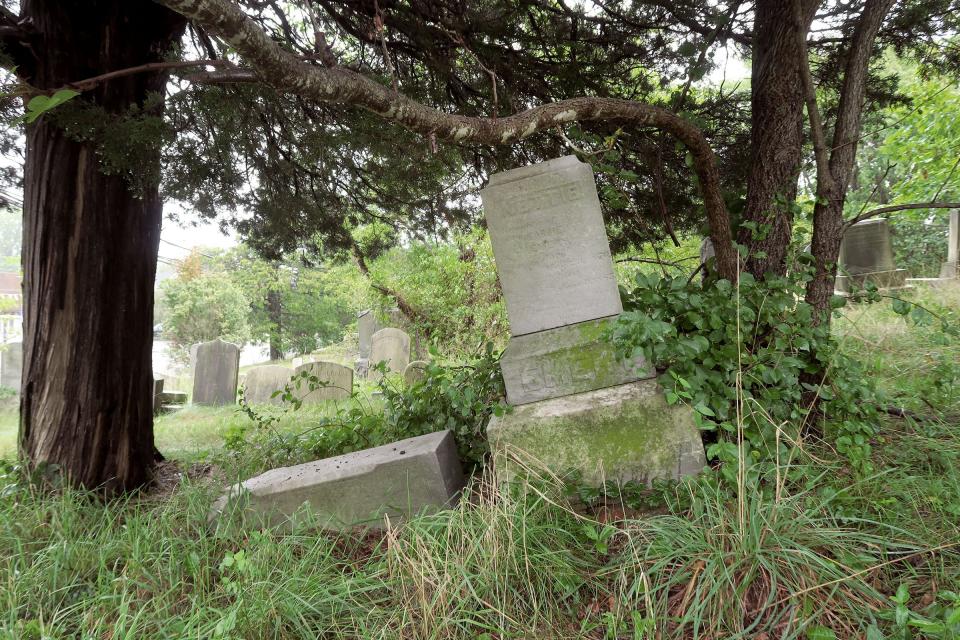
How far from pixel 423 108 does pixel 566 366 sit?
1543 mm

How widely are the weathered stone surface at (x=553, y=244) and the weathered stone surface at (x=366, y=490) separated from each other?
96 cm

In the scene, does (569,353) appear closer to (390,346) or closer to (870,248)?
(390,346)

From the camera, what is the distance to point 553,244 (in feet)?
10.9

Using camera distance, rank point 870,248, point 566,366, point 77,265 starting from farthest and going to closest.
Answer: point 870,248, point 77,265, point 566,366

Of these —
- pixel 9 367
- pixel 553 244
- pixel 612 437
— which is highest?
pixel 553 244

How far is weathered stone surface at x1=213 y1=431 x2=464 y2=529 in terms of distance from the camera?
9.74ft

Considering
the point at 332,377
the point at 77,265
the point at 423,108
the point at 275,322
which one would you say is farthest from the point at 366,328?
the point at 275,322

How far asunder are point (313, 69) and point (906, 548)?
110 inches

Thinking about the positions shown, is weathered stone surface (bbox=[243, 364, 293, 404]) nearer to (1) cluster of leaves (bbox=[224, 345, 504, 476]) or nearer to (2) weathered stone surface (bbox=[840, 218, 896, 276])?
(1) cluster of leaves (bbox=[224, 345, 504, 476])

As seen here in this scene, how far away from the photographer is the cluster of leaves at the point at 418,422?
11.8 ft

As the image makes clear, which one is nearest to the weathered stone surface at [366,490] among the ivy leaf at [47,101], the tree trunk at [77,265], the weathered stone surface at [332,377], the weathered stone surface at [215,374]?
the tree trunk at [77,265]

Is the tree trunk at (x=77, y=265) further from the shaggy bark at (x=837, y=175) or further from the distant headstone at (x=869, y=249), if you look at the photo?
the distant headstone at (x=869, y=249)

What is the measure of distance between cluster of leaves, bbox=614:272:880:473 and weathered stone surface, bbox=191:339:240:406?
9.30 meters

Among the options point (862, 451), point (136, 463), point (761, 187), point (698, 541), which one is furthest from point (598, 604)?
point (136, 463)
